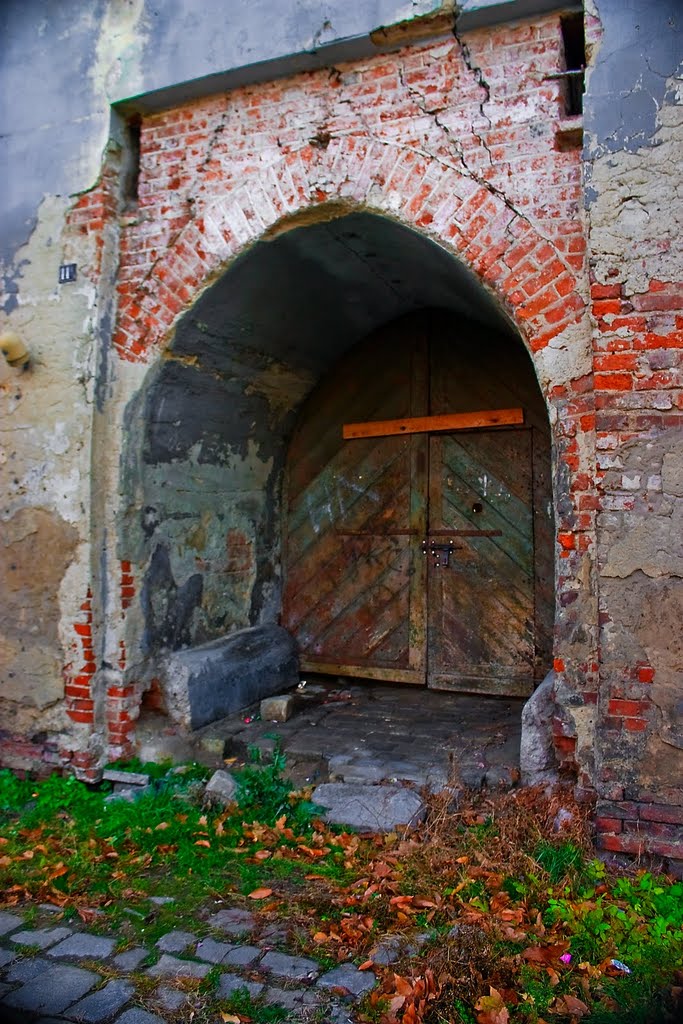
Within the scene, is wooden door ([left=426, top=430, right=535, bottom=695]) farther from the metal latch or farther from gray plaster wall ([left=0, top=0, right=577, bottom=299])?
gray plaster wall ([left=0, top=0, right=577, bottom=299])

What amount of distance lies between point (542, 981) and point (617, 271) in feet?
8.84

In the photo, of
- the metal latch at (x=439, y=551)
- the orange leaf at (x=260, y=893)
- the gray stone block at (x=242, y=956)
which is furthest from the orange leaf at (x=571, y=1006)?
the metal latch at (x=439, y=551)

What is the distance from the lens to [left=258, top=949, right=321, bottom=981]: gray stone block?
2.57m

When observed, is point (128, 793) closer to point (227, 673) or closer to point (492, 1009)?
point (227, 673)

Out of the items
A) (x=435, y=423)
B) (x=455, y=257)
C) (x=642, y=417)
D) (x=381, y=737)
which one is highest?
(x=455, y=257)

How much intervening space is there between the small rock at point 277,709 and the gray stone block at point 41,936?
6.79ft

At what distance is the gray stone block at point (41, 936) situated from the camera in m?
2.83

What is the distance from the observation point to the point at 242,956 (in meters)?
2.70

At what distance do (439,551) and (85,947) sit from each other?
3.34 meters

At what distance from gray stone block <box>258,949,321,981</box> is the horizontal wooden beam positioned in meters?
3.55

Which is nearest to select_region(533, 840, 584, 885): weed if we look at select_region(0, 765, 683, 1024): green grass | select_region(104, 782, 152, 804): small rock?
select_region(0, 765, 683, 1024): green grass

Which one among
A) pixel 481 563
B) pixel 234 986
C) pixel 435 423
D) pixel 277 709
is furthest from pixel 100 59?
pixel 234 986

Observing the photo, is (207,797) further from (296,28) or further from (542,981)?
(296,28)

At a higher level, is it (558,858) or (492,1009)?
(558,858)
